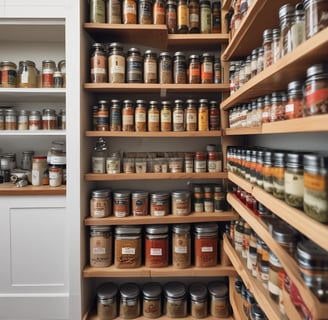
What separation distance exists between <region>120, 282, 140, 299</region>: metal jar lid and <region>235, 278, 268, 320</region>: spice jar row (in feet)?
1.79

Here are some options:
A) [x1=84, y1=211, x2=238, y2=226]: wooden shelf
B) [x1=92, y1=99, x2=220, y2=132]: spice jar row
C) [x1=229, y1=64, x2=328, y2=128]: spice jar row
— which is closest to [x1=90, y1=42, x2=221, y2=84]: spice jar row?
[x1=92, y1=99, x2=220, y2=132]: spice jar row

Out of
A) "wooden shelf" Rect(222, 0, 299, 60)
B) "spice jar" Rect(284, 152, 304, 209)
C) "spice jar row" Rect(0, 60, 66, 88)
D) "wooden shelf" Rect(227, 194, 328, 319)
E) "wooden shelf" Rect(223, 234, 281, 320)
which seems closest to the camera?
"wooden shelf" Rect(227, 194, 328, 319)

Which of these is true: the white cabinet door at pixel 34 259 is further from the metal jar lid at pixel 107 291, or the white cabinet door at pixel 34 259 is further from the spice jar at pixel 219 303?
the spice jar at pixel 219 303

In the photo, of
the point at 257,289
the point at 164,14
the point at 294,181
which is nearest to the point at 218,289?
the point at 257,289

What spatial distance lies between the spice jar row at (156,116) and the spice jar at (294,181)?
32.9 inches

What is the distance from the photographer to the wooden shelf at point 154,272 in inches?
59.0

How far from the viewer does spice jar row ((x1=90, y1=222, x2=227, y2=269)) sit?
1.52 m

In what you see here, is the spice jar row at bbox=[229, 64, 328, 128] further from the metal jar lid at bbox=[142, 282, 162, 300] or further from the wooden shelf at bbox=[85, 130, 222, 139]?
the metal jar lid at bbox=[142, 282, 162, 300]

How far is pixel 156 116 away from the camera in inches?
60.6

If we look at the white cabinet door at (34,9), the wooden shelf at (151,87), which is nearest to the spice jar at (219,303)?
the wooden shelf at (151,87)

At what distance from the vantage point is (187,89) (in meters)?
1.54

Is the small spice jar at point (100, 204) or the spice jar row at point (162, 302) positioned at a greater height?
the small spice jar at point (100, 204)

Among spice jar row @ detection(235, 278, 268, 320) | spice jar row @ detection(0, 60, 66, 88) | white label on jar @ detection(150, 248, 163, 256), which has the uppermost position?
spice jar row @ detection(0, 60, 66, 88)

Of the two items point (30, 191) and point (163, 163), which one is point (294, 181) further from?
point (30, 191)
